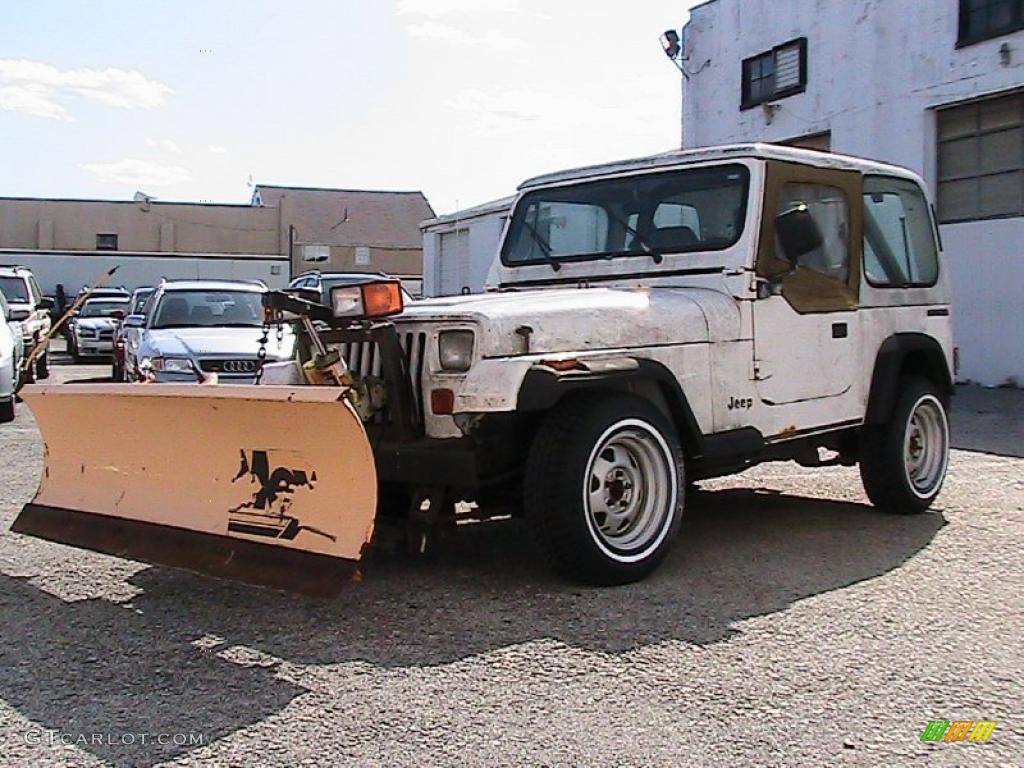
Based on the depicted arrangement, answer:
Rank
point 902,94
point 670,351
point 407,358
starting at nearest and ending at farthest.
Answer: point 407,358
point 670,351
point 902,94

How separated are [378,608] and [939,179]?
1449 cm

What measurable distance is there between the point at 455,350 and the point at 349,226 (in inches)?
1871

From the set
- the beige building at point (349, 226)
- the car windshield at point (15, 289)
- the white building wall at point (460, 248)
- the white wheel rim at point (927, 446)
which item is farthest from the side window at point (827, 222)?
the beige building at point (349, 226)

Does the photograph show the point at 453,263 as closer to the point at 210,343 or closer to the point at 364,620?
the point at 210,343

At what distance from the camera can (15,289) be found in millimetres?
16359

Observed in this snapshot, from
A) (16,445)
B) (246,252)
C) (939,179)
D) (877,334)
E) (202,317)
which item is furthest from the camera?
(246,252)

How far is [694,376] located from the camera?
550 centimetres

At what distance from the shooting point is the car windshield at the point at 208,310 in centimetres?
1198

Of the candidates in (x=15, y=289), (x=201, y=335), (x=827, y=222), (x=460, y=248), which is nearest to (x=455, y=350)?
(x=827, y=222)

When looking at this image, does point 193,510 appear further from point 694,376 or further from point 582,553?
point 694,376

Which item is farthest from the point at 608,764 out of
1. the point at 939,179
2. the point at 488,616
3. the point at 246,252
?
the point at 246,252

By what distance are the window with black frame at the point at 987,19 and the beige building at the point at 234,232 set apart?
29.6 metres

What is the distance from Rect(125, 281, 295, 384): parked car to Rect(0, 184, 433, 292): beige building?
2933cm

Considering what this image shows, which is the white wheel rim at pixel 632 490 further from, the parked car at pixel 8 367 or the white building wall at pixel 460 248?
the white building wall at pixel 460 248
